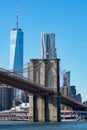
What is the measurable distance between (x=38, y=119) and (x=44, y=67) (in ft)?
30.0

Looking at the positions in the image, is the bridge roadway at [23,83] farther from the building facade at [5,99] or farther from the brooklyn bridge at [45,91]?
the building facade at [5,99]

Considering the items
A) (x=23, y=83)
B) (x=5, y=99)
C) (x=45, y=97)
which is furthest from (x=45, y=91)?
(x=5, y=99)

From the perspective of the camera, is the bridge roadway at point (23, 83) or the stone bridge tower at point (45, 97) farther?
the stone bridge tower at point (45, 97)

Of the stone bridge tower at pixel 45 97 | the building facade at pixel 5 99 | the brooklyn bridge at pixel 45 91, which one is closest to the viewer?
the brooklyn bridge at pixel 45 91

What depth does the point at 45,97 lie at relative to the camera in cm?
8675

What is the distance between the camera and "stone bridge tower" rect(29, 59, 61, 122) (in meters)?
87.4

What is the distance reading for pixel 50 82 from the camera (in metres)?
89.6

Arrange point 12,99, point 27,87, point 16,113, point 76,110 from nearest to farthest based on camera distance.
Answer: point 27,87, point 76,110, point 16,113, point 12,99

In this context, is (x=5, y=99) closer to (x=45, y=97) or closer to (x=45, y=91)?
(x=45, y=97)

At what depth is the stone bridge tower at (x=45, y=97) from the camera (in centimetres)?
8738

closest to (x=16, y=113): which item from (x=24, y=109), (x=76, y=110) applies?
(x=24, y=109)

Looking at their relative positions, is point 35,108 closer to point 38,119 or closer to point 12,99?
point 38,119

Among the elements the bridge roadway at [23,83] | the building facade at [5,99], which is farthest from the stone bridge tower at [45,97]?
the building facade at [5,99]

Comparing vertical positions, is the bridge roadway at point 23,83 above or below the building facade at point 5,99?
below
